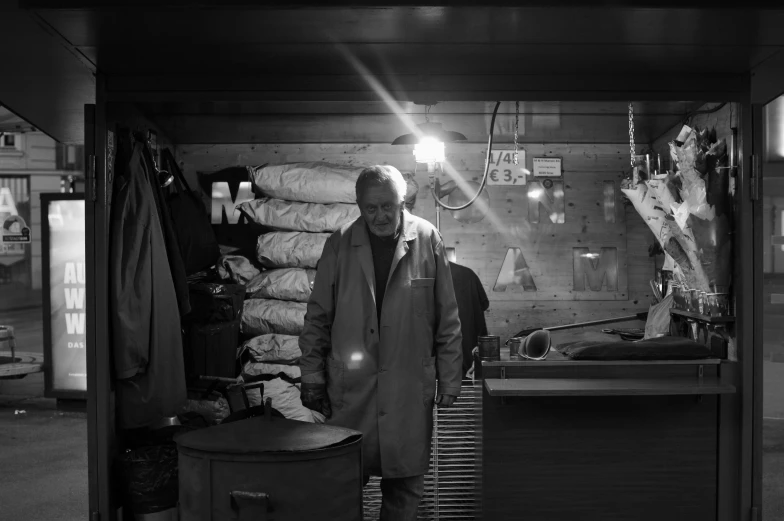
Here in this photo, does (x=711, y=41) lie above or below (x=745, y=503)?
above

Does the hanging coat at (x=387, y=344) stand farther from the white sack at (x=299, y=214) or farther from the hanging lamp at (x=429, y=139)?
the white sack at (x=299, y=214)

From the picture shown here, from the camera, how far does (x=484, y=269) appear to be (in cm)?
599

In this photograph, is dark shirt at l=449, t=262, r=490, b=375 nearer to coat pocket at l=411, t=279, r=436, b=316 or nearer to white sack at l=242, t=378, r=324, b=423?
white sack at l=242, t=378, r=324, b=423

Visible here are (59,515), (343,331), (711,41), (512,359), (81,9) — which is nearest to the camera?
(81,9)

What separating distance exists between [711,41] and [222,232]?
3.77 meters

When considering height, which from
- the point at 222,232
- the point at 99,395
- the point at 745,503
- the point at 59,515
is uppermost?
the point at 222,232

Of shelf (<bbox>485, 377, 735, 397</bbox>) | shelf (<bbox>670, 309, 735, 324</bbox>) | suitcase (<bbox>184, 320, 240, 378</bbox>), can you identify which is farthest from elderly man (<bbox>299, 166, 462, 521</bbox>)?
suitcase (<bbox>184, 320, 240, 378</bbox>)

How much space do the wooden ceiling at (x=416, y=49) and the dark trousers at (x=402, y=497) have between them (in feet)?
5.85

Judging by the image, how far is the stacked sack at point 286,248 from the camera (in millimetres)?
5422

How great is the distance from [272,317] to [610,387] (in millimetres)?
2501

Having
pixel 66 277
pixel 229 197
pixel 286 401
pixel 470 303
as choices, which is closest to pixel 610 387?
pixel 470 303

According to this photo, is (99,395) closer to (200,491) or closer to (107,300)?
(107,300)

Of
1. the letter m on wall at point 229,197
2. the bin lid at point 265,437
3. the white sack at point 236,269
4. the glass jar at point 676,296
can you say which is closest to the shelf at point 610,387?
the glass jar at point 676,296

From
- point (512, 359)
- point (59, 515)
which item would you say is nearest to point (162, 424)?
point (59, 515)
